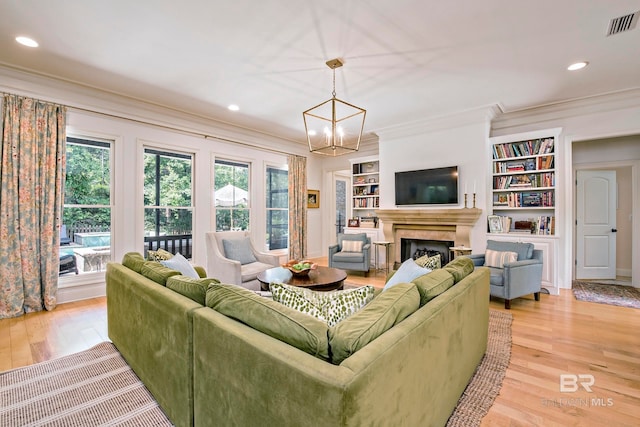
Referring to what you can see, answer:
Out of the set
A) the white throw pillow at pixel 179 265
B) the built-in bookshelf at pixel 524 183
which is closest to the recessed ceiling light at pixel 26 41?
the white throw pillow at pixel 179 265

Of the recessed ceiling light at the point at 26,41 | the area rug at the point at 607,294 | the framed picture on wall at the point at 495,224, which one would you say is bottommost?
the area rug at the point at 607,294

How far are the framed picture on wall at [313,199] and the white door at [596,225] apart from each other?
5.10 m

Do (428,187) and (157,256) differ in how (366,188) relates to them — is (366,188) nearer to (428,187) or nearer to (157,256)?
(428,187)

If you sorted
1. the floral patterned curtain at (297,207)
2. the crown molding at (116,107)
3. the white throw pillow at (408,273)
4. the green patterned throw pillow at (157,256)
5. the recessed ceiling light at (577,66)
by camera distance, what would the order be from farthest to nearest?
the floral patterned curtain at (297,207) < the crown molding at (116,107) < the recessed ceiling light at (577,66) < the green patterned throw pillow at (157,256) < the white throw pillow at (408,273)

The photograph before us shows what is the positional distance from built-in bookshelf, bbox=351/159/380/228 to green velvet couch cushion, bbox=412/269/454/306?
4.48 meters

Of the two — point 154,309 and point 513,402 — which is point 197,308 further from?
point 513,402

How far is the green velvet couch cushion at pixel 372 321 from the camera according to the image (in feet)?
3.42

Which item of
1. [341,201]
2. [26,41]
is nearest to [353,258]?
[341,201]

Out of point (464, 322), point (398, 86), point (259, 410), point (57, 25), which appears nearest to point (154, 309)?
point (259, 410)

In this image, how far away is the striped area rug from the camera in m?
1.73

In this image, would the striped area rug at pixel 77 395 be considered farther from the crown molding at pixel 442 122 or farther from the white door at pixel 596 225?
the white door at pixel 596 225

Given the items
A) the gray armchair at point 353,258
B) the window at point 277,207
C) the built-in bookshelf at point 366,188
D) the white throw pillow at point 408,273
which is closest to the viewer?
the white throw pillow at point 408,273

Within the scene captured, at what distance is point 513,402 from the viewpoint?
1.87 metres

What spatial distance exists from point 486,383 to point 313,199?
5738 mm
